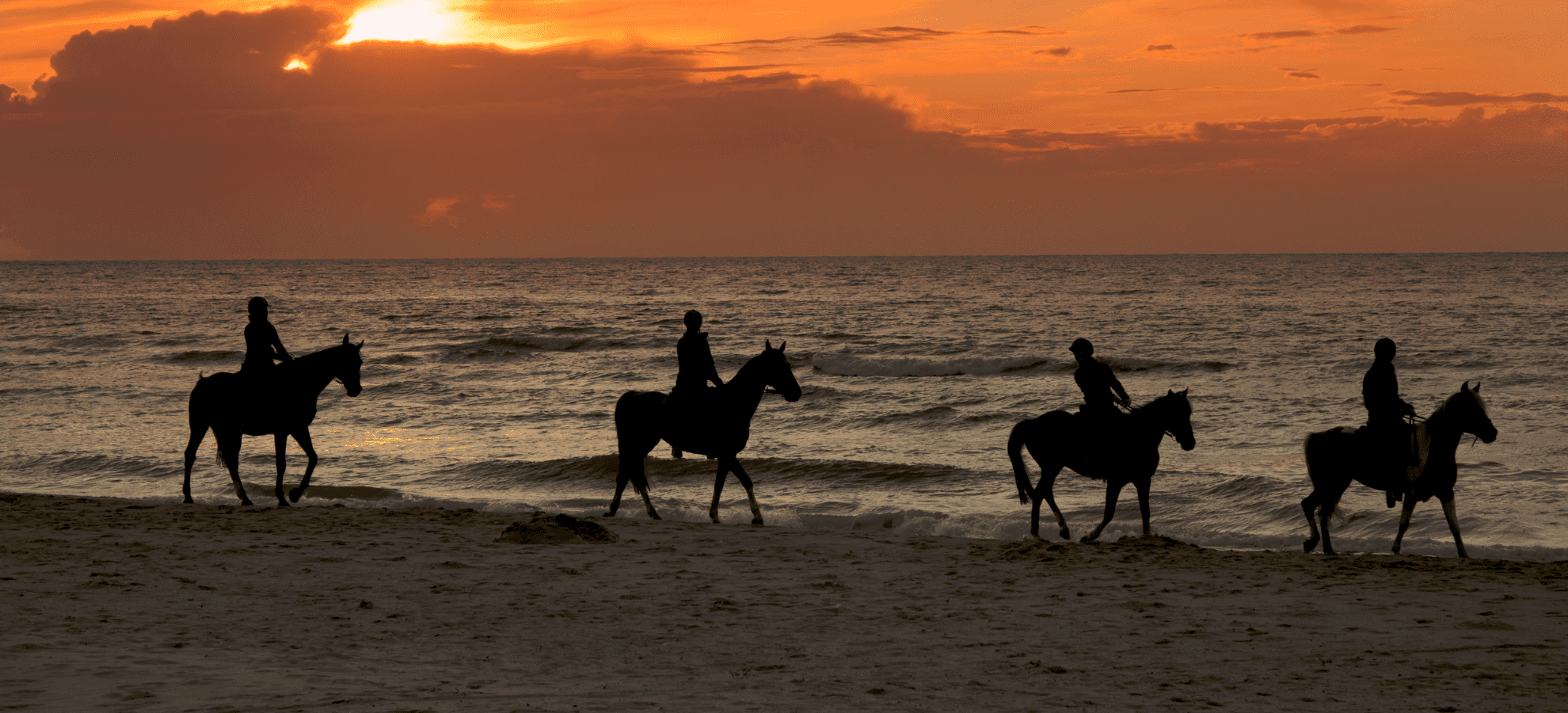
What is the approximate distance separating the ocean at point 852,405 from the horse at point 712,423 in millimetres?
1330

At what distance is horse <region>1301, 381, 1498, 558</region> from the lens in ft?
33.0

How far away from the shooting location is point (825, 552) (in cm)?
1020

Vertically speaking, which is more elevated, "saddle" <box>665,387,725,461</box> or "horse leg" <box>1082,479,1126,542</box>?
"saddle" <box>665,387,725,461</box>

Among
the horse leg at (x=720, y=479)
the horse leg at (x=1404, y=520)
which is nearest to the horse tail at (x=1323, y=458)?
the horse leg at (x=1404, y=520)

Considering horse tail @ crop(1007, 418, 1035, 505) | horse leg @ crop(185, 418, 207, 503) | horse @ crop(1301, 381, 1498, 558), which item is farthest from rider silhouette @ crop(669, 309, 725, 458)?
horse @ crop(1301, 381, 1498, 558)

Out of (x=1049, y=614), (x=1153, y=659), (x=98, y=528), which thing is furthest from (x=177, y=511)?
(x=1153, y=659)

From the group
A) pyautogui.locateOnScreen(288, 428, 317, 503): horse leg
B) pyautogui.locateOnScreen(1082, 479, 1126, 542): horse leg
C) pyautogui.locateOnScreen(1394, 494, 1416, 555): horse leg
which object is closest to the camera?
pyautogui.locateOnScreen(1394, 494, 1416, 555): horse leg

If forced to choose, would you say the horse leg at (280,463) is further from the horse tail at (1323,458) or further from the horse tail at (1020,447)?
the horse tail at (1323,458)

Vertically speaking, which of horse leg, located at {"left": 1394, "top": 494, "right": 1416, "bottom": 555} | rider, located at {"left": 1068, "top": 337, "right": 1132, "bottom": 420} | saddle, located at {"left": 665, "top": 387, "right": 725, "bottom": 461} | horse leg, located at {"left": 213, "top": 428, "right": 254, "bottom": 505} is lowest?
horse leg, located at {"left": 1394, "top": 494, "right": 1416, "bottom": 555}

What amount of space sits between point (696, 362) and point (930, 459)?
23.2 feet

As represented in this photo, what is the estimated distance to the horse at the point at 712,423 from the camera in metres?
11.6

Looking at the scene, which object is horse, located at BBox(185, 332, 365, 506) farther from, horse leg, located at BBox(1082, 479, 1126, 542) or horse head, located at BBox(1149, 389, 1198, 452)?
horse head, located at BBox(1149, 389, 1198, 452)

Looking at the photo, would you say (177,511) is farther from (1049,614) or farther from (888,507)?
(1049,614)

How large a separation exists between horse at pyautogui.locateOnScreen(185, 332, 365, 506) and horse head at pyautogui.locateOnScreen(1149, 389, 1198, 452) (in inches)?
317
